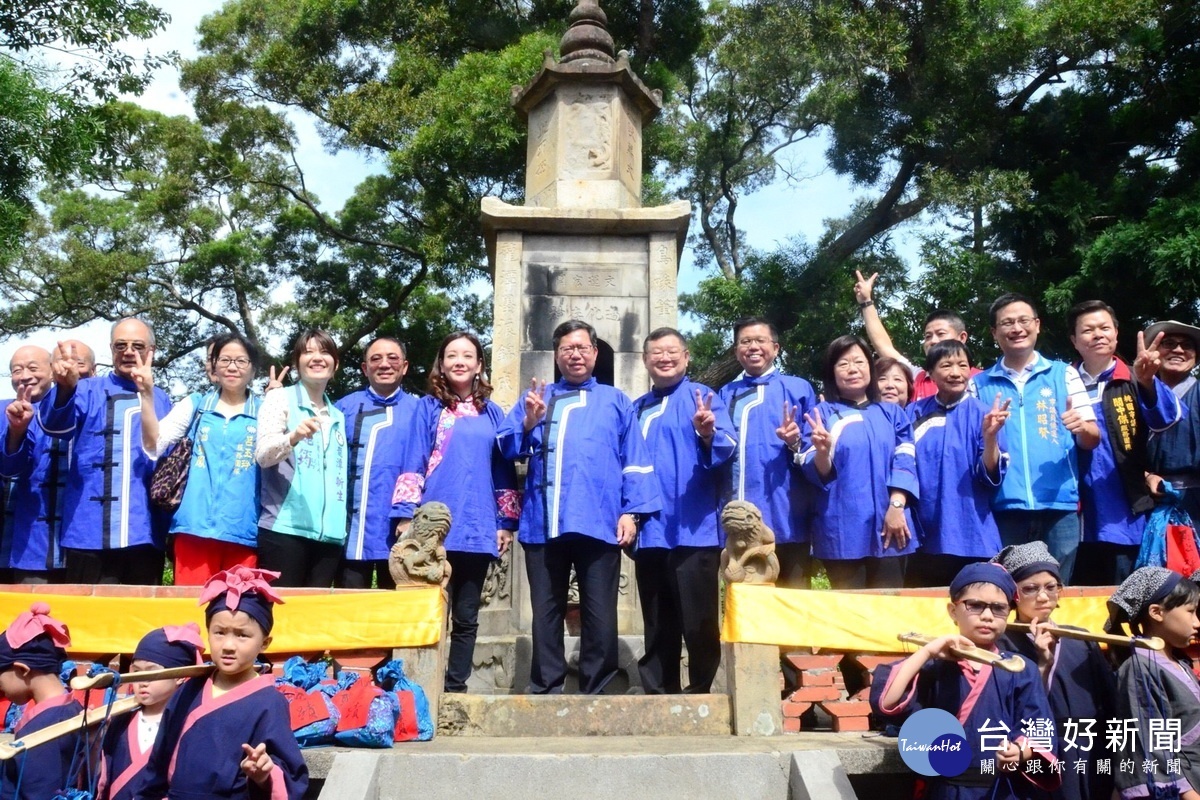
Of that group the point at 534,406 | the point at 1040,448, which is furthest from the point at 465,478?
the point at 1040,448

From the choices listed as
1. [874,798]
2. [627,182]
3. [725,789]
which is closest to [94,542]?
[725,789]

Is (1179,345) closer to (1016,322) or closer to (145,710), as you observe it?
(1016,322)

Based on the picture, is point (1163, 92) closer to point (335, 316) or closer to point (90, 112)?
point (90, 112)

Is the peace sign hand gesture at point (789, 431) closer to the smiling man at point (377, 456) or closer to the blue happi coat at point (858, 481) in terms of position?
the blue happi coat at point (858, 481)

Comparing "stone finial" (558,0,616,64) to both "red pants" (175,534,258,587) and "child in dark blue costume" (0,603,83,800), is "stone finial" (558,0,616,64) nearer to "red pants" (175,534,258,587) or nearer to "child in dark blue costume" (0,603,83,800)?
"red pants" (175,534,258,587)

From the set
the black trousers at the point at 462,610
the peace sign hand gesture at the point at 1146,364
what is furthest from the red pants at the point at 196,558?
the peace sign hand gesture at the point at 1146,364

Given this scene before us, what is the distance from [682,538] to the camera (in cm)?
535

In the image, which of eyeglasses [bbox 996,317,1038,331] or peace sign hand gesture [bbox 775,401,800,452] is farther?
eyeglasses [bbox 996,317,1038,331]

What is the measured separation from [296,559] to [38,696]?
1497 mm

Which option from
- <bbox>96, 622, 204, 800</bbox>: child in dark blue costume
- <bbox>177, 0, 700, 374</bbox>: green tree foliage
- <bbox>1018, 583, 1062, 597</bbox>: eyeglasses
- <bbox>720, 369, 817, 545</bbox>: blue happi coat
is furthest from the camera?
<bbox>177, 0, 700, 374</bbox>: green tree foliage

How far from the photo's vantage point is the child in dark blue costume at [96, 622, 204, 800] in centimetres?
368

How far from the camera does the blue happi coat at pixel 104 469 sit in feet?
18.2

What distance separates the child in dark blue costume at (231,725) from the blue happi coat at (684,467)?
7.30ft

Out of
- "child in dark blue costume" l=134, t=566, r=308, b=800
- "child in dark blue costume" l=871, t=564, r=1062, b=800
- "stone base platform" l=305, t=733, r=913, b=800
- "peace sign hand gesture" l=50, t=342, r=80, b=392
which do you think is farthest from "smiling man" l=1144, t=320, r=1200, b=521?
"peace sign hand gesture" l=50, t=342, r=80, b=392
